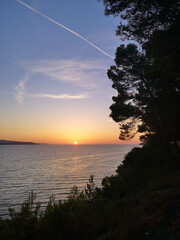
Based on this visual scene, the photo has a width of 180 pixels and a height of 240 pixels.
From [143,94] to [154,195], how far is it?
497 inches

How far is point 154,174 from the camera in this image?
42.0 ft

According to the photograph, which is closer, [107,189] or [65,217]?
[65,217]

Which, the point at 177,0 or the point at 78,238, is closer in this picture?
the point at 78,238

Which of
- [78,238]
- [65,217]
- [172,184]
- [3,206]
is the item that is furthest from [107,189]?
[3,206]

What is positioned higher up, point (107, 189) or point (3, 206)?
point (107, 189)

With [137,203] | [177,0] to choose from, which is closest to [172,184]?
[137,203]

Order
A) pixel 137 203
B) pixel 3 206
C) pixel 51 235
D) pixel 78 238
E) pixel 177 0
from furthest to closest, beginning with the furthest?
pixel 3 206
pixel 137 203
pixel 177 0
pixel 51 235
pixel 78 238

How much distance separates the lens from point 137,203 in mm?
7641

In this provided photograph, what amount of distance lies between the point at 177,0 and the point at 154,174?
398 inches

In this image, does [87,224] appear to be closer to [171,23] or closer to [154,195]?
[154,195]

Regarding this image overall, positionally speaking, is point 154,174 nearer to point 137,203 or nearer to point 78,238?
point 137,203

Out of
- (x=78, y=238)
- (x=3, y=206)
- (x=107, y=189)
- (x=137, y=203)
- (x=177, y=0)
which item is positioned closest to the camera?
(x=78, y=238)

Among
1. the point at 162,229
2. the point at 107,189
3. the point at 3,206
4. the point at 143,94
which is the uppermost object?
the point at 143,94

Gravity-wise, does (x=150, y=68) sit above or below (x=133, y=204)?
above
